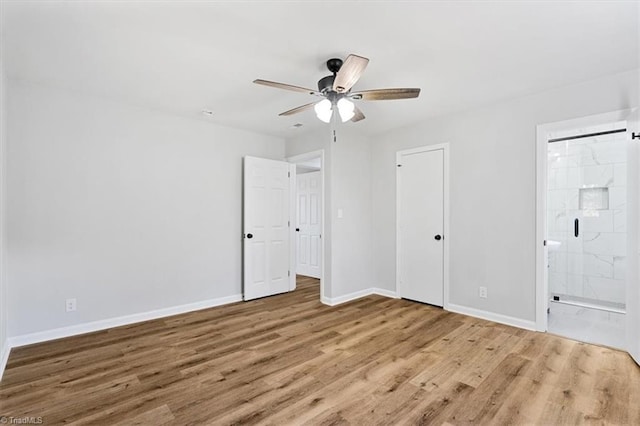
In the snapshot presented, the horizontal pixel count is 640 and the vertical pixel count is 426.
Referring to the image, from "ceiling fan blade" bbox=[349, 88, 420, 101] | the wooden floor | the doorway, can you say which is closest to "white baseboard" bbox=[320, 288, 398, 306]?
the wooden floor

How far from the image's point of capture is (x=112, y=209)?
3.46 meters

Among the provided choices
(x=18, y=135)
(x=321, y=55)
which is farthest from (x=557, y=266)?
(x=18, y=135)

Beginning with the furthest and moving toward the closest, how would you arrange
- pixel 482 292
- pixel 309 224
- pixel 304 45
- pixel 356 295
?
pixel 309 224
pixel 356 295
pixel 482 292
pixel 304 45

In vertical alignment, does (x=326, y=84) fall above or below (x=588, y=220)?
above

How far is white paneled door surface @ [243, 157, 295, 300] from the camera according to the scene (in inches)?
178

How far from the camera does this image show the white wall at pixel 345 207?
4391 mm

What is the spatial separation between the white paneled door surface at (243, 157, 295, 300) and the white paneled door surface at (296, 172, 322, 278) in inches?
47.0

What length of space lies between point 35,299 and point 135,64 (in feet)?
8.16

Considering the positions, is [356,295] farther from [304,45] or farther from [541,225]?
[304,45]


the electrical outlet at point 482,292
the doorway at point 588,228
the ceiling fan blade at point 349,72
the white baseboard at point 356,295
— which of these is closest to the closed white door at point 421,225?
the white baseboard at point 356,295

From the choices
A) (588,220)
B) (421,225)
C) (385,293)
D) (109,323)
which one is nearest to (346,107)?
(421,225)

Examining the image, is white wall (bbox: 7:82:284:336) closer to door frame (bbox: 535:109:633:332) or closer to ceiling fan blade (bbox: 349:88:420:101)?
ceiling fan blade (bbox: 349:88:420:101)

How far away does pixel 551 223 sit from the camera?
4.88 metres

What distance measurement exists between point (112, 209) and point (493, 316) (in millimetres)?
4533
